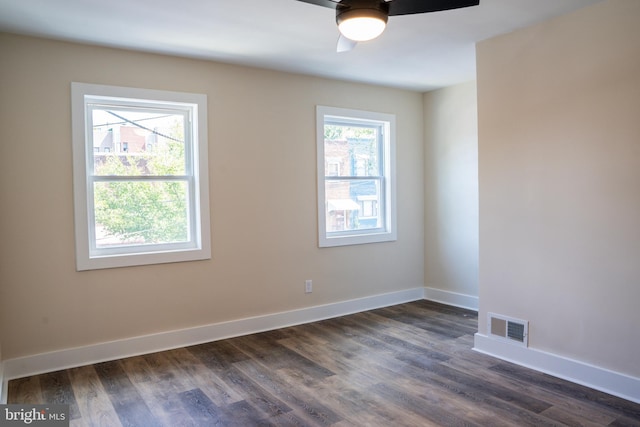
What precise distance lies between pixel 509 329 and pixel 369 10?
261 centimetres

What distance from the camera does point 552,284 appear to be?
3.14m

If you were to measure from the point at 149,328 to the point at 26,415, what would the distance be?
1.27 metres

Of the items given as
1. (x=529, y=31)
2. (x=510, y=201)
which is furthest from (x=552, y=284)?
(x=529, y=31)

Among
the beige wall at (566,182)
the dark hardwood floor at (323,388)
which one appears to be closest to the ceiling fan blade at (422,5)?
the beige wall at (566,182)

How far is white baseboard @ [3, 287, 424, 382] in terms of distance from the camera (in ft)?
10.7

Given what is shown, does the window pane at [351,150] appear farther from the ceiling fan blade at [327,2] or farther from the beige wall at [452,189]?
the ceiling fan blade at [327,2]

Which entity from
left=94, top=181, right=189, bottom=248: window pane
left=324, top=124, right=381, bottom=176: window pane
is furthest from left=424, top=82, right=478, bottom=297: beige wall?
left=94, top=181, right=189, bottom=248: window pane

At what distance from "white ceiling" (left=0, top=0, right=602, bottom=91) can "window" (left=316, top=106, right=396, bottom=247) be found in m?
0.82

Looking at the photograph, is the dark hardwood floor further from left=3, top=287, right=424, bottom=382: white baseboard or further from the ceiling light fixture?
the ceiling light fixture

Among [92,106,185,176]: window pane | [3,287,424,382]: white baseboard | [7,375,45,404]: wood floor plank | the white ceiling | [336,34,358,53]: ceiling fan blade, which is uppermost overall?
the white ceiling

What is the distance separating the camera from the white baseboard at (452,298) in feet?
16.1

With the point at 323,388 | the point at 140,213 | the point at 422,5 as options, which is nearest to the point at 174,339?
the point at 140,213

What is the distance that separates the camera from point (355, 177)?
498 cm
